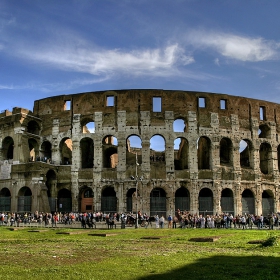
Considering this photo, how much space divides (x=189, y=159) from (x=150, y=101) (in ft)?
22.4

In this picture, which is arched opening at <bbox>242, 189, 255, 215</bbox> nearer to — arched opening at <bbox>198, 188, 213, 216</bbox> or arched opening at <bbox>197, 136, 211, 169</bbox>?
arched opening at <bbox>198, 188, 213, 216</bbox>

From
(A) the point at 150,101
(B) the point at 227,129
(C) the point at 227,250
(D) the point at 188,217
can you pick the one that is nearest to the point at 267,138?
(B) the point at 227,129

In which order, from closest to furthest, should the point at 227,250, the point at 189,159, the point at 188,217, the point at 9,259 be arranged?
the point at 9,259, the point at 227,250, the point at 188,217, the point at 189,159

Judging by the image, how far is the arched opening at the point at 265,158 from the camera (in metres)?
41.3

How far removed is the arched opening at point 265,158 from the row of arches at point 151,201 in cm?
252

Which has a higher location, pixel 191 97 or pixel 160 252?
pixel 191 97

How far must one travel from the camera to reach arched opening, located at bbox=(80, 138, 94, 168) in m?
40.1

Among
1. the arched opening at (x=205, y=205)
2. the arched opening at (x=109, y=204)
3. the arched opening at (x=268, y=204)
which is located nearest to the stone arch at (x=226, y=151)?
the arched opening at (x=205, y=205)

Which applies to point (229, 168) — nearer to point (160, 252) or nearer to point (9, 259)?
point (160, 252)

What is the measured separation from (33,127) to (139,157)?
38.1 feet

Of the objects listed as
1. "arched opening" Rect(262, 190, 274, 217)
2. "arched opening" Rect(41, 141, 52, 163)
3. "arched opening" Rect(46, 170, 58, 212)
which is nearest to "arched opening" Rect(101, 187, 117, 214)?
"arched opening" Rect(46, 170, 58, 212)

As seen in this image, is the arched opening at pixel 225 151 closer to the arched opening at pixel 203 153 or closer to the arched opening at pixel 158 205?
the arched opening at pixel 203 153

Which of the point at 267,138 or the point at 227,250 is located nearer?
the point at 227,250

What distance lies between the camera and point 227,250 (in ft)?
44.9
